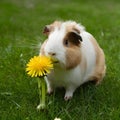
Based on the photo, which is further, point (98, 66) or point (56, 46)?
point (98, 66)

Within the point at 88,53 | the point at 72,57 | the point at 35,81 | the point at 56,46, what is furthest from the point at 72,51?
the point at 35,81

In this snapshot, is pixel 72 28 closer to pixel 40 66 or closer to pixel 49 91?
pixel 40 66

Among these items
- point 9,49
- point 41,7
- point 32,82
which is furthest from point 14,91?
point 41,7

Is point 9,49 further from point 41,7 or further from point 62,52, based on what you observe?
point 41,7

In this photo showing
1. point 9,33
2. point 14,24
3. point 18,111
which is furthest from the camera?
point 14,24

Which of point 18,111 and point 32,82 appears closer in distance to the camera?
point 18,111

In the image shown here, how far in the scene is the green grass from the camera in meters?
3.43

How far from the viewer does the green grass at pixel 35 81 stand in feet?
11.3

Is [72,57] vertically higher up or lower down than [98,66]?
higher up

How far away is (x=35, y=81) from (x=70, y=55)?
891 mm

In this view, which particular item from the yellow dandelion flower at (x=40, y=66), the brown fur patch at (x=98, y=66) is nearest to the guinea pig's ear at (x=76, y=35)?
the yellow dandelion flower at (x=40, y=66)

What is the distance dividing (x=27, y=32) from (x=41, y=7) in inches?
125

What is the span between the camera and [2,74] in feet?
14.1

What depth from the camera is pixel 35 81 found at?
405cm
